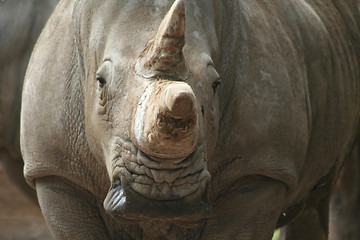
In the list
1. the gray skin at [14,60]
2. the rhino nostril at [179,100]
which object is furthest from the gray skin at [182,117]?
the gray skin at [14,60]

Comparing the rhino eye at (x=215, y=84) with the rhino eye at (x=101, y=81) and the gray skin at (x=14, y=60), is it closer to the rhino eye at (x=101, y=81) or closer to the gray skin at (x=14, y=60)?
the rhino eye at (x=101, y=81)

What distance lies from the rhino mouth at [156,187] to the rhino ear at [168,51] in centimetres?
31

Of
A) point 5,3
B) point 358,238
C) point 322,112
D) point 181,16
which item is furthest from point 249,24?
point 358,238

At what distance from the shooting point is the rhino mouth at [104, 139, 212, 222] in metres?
4.78

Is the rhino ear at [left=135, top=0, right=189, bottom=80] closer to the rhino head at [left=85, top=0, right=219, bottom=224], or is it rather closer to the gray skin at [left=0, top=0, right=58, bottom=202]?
the rhino head at [left=85, top=0, right=219, bottom=224]

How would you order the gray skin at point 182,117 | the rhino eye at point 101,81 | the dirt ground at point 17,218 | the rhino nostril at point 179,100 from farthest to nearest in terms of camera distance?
1. the dirt ground at point 17,218
2. the rhino eye at point 101,81
3. the gray skin at point 182,117
4. the rhino nostril at point 179,100

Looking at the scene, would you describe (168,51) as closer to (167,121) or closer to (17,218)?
→ (167,121)

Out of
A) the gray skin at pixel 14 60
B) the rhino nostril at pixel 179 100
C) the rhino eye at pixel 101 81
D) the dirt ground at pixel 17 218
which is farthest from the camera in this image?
the dirt ground at pixel 17 218

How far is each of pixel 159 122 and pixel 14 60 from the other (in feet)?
10.9

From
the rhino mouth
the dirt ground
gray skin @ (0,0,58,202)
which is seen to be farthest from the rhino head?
the dirt ground

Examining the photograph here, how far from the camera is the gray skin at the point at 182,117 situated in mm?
4762

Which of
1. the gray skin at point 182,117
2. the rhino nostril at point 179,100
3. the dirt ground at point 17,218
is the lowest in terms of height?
the dirt ground at point 17,218

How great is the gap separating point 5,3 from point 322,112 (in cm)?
239

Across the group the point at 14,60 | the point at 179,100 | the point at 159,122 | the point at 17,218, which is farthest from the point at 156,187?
the point at 17,218
